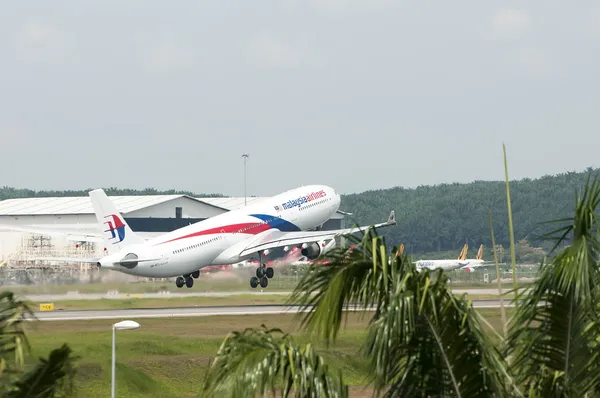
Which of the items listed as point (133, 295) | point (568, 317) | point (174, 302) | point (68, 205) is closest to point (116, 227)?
point (174, 302)

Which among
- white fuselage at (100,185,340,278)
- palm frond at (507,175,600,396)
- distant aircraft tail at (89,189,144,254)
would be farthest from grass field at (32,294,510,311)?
palm frond at (507,175,600,396)

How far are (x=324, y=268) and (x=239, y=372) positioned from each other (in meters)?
1.38

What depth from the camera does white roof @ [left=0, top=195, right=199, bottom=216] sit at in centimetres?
13050

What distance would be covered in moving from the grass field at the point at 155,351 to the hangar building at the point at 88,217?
189 feet

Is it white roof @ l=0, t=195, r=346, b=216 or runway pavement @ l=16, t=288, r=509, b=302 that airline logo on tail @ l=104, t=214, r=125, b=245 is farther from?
white roof @ l=0, t=195, r=346, b=216

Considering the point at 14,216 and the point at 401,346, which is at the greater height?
the point at 14,216

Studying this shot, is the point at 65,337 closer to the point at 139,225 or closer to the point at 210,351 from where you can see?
the point at 210,351

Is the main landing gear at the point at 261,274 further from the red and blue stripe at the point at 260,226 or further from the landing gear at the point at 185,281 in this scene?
the landing gear at the point at 185,281

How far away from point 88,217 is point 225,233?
148 feet

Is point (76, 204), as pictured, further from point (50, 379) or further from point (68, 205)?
point (50, 379)

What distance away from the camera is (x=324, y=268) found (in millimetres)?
12047

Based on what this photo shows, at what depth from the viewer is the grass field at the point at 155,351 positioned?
48281 millimetres

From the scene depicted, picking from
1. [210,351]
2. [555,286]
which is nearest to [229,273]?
[210,351]

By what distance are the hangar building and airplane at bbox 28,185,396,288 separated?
3783cm
